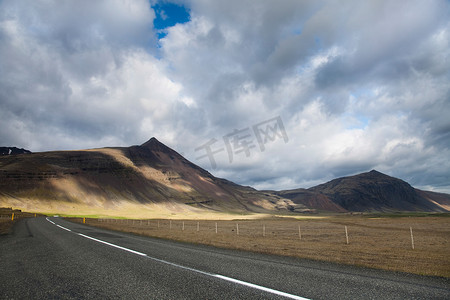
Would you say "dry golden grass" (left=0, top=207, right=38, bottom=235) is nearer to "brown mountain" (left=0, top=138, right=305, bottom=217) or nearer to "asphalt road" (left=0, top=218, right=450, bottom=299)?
"asphalt road" (left=0, top=218, right=450, bottom=299)

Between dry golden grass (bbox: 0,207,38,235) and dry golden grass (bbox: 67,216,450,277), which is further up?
dry golden grass (bbox: 0,207,38,235)

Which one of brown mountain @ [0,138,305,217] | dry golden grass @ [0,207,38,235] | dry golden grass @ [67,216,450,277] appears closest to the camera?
dry golden grass @ [67,216,450,277]

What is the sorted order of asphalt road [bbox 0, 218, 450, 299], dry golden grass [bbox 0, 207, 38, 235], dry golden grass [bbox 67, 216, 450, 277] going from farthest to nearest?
dry golden grass [bbox 0, 207, 38, 235] → dry golden grass [bbox 67, 216, 450, 277] → asphalt road [bbox 0, 218, 450, 299]

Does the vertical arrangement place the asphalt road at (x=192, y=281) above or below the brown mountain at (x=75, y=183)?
below

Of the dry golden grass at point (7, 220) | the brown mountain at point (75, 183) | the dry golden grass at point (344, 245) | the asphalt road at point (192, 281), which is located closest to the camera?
the asphalt road at point (192, 281)

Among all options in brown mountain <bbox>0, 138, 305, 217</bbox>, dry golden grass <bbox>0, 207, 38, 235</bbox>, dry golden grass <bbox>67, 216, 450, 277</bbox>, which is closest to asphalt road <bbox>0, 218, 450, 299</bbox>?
dry golden grass <bbox>67, 216, 450, 277</bbox>

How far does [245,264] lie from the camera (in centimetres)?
985

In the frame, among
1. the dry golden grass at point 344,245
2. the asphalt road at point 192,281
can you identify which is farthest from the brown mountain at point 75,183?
the asphalt road at point 192,281

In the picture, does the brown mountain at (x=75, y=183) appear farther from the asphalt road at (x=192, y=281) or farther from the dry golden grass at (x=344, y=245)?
the asphalt road at (x=192, y=281)

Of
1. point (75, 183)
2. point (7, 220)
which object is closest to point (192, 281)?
point (7, 220)

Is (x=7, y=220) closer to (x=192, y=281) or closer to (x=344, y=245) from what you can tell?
(x=192, y=281)

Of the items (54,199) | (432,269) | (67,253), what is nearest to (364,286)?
(432,269)

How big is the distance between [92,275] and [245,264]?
218 inches

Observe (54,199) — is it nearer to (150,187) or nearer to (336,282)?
(150,187)
